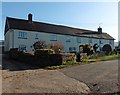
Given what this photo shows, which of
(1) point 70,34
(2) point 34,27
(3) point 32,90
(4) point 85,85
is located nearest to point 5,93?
(3) point 32,90

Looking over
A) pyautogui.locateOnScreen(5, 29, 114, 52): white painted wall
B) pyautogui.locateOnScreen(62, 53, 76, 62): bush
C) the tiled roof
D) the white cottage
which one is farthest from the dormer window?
pyautogui.locateOnScreen(62, 53, 76, 62): bush

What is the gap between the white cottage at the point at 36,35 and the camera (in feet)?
116

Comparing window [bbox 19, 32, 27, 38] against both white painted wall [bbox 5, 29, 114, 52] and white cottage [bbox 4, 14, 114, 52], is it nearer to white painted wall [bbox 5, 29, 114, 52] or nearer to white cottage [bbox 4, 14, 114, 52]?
white cottage [bbox 4, 14, 114, 52]

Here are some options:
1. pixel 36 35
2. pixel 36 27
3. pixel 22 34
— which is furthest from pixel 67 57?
pixel 36 27

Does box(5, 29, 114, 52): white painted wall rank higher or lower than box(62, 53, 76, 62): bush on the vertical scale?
higher

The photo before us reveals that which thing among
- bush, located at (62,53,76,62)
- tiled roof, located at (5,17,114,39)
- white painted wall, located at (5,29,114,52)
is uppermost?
tiled roof, located at (5,17,114,39)

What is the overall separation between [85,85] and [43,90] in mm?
2857

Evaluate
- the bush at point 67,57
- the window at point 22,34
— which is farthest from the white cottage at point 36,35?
the bush at point 67,57

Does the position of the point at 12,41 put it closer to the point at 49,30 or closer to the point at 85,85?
the point at 49,30

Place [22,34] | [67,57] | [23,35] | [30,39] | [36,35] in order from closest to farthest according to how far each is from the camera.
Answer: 1. [67,57]
2. [22,34]
3. [23,35]
4. [30,39]
5. [36,35]

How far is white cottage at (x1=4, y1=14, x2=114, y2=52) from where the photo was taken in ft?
116

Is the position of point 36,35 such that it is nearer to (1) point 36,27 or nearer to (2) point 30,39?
(2) point 30,39

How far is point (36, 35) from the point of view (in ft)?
125

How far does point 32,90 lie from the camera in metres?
10.1
